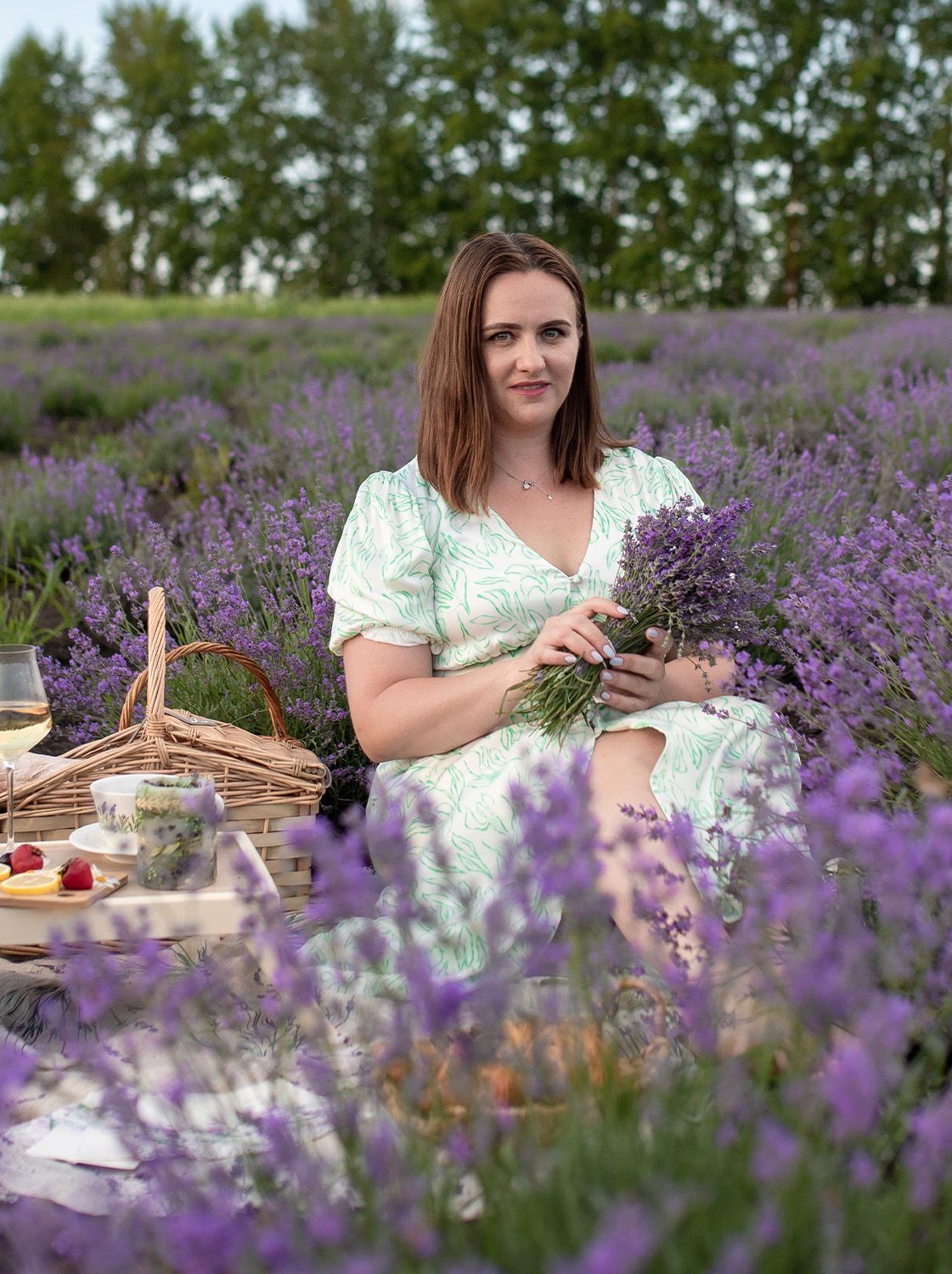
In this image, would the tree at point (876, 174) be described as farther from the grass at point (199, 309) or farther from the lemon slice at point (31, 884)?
the lemon slice at point (31, 884)

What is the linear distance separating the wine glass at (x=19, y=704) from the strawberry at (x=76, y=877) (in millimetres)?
183

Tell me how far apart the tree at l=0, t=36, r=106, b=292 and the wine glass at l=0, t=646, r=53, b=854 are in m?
34.5

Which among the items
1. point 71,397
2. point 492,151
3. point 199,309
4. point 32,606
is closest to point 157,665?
point 32,606

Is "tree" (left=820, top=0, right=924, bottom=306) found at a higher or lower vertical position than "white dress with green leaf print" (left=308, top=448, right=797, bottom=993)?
higher

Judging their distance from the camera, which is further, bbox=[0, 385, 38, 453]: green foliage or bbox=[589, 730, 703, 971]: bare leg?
bbox=[0, 385, 38, 453]: green foliage

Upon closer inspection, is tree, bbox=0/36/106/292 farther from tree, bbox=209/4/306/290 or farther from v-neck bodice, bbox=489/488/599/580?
v-neck bodice, bbox=489/488/599/580

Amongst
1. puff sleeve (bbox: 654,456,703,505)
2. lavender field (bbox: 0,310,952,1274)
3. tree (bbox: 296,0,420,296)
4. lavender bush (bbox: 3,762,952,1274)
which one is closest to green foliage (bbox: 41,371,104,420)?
lavender field (bbox: 0,310,952,1274)

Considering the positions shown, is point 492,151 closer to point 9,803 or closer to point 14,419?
point 14,419

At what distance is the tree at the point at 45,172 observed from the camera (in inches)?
1344

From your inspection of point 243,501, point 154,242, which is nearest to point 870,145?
point 154,242

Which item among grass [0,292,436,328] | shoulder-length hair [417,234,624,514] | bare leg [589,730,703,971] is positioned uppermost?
grass [0,292,436,328]

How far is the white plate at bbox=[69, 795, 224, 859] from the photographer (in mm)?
2207

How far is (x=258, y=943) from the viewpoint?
121 centimetres

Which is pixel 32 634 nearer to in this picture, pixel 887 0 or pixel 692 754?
pixel 692 754
